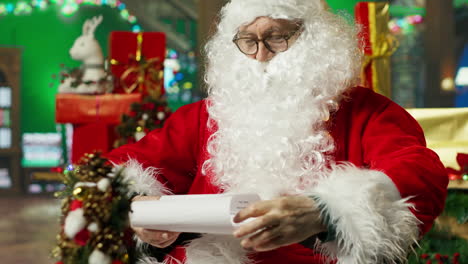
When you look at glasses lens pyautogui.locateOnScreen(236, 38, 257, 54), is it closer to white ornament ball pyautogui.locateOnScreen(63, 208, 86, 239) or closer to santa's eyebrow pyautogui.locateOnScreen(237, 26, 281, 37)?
santa's eyebrow pyautogui.locateOnScreen(237, 26, 281, 37)

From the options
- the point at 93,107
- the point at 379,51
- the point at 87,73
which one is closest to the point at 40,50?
the point at 87,73

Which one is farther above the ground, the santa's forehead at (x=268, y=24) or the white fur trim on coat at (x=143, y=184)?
the santa's forehead at (x=268, y=24)

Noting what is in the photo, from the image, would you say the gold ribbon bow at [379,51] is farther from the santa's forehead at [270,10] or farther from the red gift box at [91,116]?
the red gift box at [91,116]

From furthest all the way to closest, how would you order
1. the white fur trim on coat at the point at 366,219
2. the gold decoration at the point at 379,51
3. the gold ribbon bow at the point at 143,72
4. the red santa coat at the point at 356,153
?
the gold ribbon bow at the point at 143,72 < the gold decoration at the point at 379,51 < the red santa coat at the point at 356,153 < the white fur trim on coat at the point at 366,219

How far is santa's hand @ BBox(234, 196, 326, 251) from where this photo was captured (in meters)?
1.12

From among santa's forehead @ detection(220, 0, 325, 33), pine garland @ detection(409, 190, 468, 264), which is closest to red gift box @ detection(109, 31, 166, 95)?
pine garland @ detection(409, 190, 468, 264)

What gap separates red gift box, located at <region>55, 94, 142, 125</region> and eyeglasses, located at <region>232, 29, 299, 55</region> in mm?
2445

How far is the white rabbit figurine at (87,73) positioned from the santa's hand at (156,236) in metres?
2.95

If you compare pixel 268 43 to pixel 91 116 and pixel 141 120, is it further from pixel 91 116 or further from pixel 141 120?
pixel 91 116

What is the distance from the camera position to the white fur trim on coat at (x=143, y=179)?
156cm

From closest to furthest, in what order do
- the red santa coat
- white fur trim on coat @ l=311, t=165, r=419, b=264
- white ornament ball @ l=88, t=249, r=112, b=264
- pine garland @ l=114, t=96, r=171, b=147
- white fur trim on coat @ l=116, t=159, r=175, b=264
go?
white ornament ball @ l=88, t=249, r=112, b=264
white fur trim on coat @ l=311, t=165, r=419, b=264
the red santa coat
white fur trim on coat @ l=116, t=159, r=175, b=264
pine garland @ l=114, t=96, r=171, b=147

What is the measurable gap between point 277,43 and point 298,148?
332 millimetres

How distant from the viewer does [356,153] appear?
157 centimetres

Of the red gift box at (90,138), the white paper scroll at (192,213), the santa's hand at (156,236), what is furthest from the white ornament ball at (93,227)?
the red gift box at (90,138)
